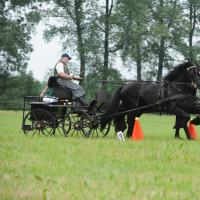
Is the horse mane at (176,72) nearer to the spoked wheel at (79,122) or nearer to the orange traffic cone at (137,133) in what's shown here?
the orange traffic cone at (137,133)

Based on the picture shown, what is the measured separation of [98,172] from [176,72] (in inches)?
211

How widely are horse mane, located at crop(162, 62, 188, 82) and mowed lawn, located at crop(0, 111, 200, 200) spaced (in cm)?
277

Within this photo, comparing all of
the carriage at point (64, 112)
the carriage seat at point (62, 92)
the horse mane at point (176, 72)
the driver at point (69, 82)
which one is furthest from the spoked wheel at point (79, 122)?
the horse mane at point (176, 72)

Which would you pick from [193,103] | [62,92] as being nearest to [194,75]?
[193,103]

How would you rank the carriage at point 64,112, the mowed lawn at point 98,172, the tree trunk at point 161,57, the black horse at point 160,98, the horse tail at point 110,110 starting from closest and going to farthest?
the mowed lawn at point 98,172, the black horse at point 160,98, the carriage at point 64,112, the horse tail at point 110,110, the tree trunk at point 161,57

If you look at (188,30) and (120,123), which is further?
(188,30)

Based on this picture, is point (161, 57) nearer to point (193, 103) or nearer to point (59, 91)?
point (193, 103)

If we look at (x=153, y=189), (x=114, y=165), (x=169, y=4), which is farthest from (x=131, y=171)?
(x=169, y=4)

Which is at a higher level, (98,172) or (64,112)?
(64,112)

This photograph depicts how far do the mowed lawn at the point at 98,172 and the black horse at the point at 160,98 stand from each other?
2142 millimetres

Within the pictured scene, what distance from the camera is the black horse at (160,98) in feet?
29.9

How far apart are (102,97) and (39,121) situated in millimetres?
1802

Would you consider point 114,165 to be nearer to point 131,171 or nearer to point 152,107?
point 131,171

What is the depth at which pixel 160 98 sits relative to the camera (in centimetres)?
934
